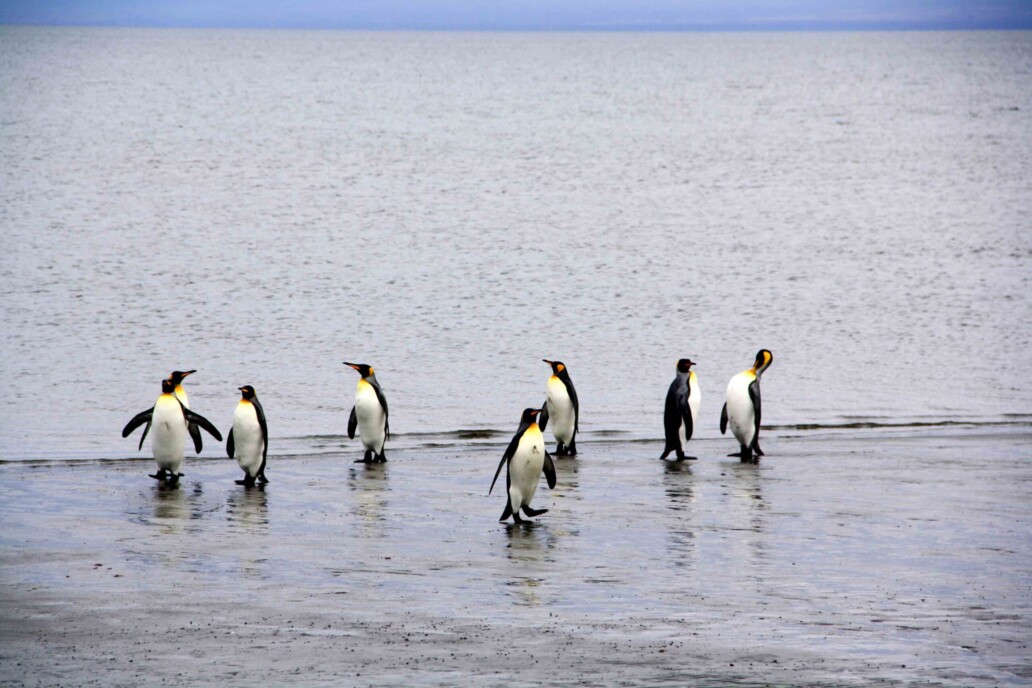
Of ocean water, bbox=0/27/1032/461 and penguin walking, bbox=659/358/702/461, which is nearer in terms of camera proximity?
penguin walking, bbox=659/358/702/461

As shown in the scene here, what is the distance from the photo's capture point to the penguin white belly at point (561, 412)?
14.0 meters

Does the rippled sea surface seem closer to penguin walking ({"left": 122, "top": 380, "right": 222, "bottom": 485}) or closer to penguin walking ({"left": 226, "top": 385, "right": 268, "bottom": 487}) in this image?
penguin walking ({"left": 122, "top": 380, "right": 222, "bottom": 485})

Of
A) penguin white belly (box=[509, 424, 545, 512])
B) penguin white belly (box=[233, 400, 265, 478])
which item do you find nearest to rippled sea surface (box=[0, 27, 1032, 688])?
penguin white belly (box=[509, 424, 545, 512])

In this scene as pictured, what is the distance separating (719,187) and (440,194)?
39.9 ft

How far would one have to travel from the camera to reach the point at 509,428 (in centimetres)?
1655

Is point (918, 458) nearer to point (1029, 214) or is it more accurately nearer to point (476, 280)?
point (476, 280)

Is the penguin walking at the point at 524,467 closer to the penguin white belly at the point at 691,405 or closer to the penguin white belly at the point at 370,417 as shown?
the penguin white belly at the point at 370,417

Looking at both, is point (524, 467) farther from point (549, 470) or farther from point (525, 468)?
point (549, 470)

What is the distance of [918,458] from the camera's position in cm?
1405

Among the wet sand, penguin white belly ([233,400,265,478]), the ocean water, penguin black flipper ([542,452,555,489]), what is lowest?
the wet sand

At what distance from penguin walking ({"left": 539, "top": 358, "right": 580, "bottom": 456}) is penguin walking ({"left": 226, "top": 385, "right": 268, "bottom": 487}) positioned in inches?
109

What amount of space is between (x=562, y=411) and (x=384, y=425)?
1.75m

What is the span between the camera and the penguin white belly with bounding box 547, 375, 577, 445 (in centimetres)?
1403

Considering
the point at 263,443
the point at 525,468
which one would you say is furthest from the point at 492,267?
the point at 525,468
